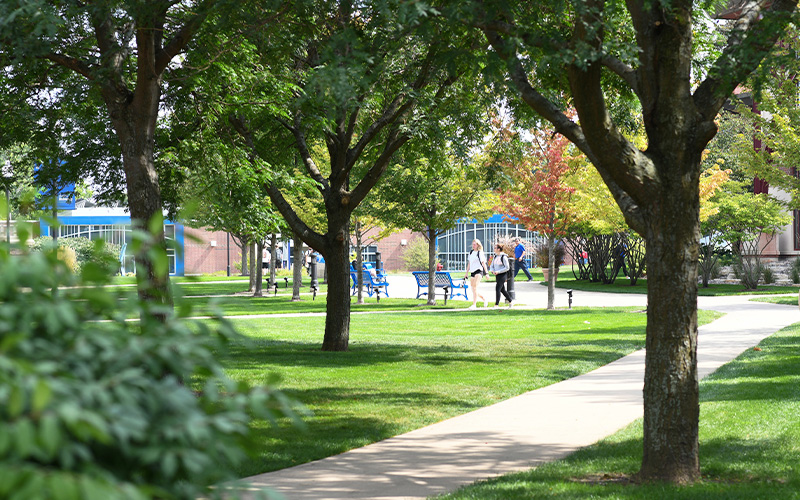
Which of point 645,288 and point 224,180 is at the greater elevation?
point 224,180

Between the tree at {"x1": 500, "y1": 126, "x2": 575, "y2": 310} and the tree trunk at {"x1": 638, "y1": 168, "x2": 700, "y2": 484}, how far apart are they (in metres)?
17.0

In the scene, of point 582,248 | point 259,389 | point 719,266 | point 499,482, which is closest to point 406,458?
point 499,482

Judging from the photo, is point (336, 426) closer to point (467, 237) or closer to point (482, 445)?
point (482, 445)

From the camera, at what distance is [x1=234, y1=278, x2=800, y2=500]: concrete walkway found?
5766 millimetres

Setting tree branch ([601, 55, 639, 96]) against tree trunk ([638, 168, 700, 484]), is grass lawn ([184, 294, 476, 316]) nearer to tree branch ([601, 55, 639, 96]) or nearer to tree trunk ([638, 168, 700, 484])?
tree branch ([601, 55, 639, 96])

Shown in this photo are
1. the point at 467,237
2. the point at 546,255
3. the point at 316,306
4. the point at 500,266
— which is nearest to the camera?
the point at 500,266

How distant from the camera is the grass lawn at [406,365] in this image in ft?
25.2

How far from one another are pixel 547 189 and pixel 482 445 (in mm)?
17193

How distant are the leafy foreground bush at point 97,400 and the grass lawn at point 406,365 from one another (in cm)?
49

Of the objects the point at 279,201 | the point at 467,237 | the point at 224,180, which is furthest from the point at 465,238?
the point at 224,180

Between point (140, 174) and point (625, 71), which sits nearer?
point (625, 71)

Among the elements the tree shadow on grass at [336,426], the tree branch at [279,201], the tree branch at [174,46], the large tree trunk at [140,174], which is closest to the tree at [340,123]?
the tree branch at [279,201]

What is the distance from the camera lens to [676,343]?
562cm

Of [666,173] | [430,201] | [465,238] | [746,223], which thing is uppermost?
[465,238]
